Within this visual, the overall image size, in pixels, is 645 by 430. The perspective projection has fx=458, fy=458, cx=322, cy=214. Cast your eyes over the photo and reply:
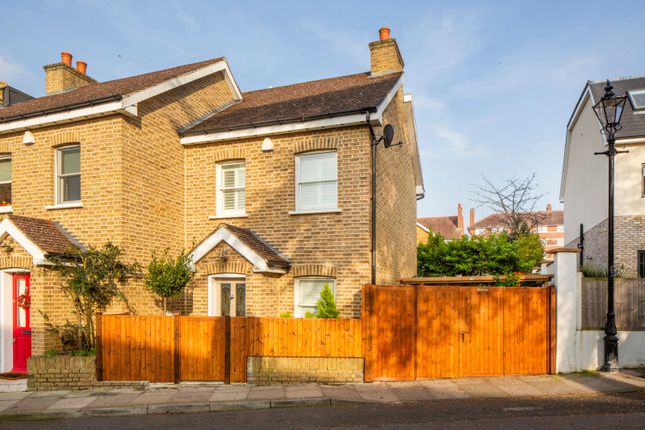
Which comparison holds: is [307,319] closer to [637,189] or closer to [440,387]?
[440,387]

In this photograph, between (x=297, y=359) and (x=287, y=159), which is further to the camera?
(x=287, y=159)

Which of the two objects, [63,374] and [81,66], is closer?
[63,374]

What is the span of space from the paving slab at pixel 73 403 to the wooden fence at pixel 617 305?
10678 millimetres

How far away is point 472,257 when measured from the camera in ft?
63.0

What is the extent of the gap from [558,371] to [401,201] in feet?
23.7

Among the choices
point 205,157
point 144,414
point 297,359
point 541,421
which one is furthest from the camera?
point 205,157

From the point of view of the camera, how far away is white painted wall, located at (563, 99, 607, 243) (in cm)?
1906

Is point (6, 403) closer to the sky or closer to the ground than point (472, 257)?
closer to the ground

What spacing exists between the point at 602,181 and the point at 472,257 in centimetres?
607

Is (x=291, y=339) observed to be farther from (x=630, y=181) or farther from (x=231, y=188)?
(x=630, y=181)

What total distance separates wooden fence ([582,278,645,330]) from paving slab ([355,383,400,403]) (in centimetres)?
490

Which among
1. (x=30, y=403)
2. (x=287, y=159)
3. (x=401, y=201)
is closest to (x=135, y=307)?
(x=30, y=403)

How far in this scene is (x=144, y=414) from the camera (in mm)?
8430

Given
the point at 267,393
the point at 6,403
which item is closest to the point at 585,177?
the point at 267,393
